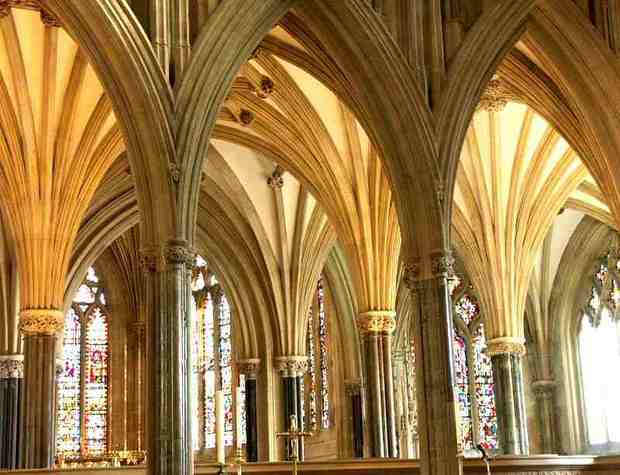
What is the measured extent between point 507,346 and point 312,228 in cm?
518

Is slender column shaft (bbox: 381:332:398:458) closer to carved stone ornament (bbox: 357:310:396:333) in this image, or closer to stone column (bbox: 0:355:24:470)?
carved stone ornament (bbox: 357:310:396:333)

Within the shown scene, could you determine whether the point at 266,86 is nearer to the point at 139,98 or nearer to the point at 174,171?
the point at 139,98

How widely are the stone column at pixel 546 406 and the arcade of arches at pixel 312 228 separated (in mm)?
72

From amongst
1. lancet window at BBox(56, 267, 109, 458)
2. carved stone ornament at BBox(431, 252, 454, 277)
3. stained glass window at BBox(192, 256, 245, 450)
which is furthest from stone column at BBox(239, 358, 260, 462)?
carved stone ornament at BBox(431, 252, 454, 277)

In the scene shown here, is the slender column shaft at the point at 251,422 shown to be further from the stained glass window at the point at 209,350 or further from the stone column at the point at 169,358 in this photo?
the stone column at the point at 169,358

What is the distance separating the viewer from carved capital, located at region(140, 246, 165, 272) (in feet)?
49.3

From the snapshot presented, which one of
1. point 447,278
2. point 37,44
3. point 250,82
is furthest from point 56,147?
point 447,278

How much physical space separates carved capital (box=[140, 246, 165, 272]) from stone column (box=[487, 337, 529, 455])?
1159 cm

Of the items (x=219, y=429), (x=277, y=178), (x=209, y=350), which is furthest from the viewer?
(x=209, y=350)

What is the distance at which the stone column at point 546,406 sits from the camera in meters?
29.2

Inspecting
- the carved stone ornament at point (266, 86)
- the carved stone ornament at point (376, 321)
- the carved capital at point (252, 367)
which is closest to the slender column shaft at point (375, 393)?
the carved stone ornament at point (376, 321)

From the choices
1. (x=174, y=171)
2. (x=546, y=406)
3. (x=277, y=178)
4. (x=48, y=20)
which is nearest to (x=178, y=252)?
(x=174, y=171)

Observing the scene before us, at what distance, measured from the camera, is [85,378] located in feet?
103

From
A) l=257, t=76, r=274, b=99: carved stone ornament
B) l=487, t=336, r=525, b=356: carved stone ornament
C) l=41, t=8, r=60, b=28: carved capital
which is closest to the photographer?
l=41, t=8, r=60, b=28: carved capital
